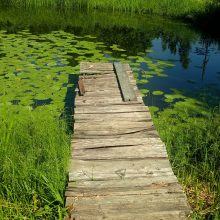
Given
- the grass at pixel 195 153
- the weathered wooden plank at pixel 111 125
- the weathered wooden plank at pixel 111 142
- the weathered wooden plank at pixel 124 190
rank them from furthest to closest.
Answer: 1. the weathered wooden plank at pixel 111 125
2. the weathered wooden plank at pixel 111 142
3. the grass at pixel 195 153
4. the weathered wooden plank at pixel 124 190

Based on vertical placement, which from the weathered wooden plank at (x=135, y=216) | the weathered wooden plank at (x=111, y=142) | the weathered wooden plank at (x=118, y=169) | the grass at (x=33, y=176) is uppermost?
the weathered wooden plank at (x=111, y=142)

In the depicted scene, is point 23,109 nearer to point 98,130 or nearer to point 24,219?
point 98,130

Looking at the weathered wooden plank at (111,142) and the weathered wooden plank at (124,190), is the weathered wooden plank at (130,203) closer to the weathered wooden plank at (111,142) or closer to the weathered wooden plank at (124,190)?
the weathered wooden plank at (124,190)

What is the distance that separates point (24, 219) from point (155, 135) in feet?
4.96

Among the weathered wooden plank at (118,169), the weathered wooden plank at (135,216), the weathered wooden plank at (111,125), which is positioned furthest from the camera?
the weathered wooden plank at (111,125)

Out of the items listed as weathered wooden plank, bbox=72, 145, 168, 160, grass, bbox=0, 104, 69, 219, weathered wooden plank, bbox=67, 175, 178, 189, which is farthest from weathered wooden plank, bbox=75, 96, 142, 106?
weathered wooden plank, bbox=67, 175, 178, 189

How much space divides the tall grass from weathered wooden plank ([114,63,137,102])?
6.36 m

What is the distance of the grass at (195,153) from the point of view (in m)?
2.85

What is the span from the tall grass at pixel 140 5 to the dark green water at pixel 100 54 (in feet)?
1.51

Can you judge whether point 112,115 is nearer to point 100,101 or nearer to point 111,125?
point 111,125

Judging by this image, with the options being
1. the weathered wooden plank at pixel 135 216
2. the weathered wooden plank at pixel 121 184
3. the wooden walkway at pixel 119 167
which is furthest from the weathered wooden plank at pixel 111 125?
the weathered wooden plank at pixel 135 216

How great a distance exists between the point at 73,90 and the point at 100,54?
6.69 feet

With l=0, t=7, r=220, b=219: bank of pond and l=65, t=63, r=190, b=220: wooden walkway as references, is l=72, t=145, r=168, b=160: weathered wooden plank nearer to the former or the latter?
l=65, t=63, r=190, b=220: wooden walkway

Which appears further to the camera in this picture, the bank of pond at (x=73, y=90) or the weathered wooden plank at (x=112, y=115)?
the weathered wooden plank at (x=112, y=115)
